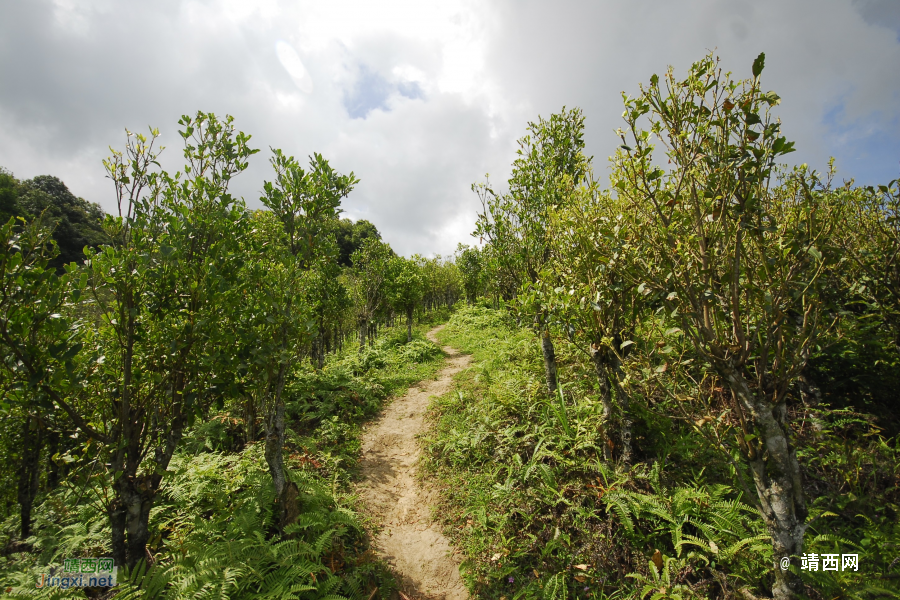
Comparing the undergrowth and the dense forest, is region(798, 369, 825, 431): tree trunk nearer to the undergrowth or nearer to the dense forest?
the dense forest

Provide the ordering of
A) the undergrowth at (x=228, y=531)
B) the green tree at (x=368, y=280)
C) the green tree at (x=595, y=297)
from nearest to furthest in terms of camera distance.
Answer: the undergrowth at (x=228, y=531) → the green tree at (x=595, y=297) → the green tree at (x=368, y=280)

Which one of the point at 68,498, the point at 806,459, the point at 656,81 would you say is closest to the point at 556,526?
the point at 806,459

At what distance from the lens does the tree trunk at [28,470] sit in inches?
225

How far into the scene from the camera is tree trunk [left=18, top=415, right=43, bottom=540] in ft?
18.7

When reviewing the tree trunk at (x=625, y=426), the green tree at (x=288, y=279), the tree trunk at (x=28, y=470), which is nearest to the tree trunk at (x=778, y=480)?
the tree trunk at (x=625, y=426)

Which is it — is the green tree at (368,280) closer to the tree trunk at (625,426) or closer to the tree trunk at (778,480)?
the tree trunk at (625,426)

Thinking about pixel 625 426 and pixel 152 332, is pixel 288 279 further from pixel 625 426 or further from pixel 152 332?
pixel 625 426

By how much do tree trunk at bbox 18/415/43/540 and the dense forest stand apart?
0.20ft

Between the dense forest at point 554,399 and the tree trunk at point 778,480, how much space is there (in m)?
0.02

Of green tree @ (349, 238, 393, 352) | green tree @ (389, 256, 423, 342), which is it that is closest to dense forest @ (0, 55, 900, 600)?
green tree @ (349, 238, 393, 352)

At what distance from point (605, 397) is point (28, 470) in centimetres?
1054

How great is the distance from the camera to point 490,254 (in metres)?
8.86

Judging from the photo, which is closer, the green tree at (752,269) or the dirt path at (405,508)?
the green tree at (752,269)

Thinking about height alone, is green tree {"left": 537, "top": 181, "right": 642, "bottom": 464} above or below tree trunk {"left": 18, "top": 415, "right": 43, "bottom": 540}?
above
